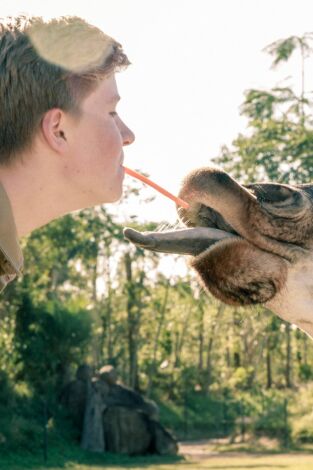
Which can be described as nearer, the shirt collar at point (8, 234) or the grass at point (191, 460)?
the shirt collar at point (8, 234)

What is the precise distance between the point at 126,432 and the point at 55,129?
67.9 feet

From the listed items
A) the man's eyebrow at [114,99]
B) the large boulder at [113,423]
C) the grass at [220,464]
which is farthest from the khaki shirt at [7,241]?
the large boulder at [113,423]

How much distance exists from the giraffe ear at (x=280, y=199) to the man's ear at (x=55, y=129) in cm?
74

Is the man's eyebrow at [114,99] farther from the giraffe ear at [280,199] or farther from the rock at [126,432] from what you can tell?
the rock at [126,432]

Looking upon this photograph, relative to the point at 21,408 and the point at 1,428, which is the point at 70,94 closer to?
the point at 1,428

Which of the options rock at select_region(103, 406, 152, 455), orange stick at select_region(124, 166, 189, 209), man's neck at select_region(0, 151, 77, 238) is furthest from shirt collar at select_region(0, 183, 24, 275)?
rock at select_region(103, 406, 152, 455)

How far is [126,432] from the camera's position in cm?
2206

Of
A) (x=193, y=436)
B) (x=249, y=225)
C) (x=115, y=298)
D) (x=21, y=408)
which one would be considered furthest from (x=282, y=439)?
(x=249, y=225)

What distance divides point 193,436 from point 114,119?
27.8 metres

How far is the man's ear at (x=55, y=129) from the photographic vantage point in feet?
6.20

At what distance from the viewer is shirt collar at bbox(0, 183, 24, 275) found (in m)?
1.77

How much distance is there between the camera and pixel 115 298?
39594 mm

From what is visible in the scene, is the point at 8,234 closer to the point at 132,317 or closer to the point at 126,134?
the point at 126,134

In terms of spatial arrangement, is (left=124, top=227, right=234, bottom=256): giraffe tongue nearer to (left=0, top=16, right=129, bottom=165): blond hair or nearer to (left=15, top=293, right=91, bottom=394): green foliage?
(left=0, top=16, right=129, bottom=165): blond hair
